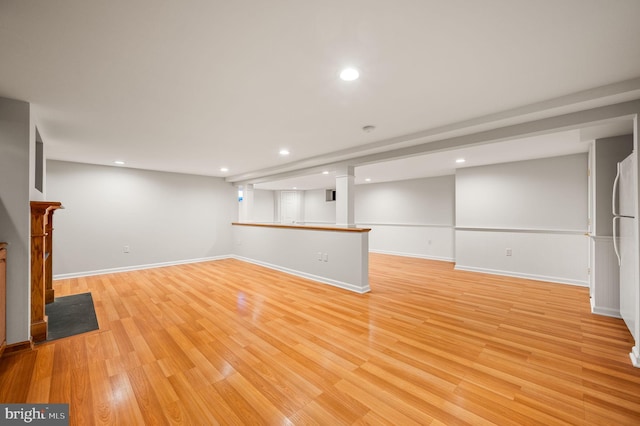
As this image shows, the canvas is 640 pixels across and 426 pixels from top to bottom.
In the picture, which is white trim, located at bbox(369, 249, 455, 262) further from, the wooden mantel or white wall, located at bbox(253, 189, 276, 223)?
the wooden mantel

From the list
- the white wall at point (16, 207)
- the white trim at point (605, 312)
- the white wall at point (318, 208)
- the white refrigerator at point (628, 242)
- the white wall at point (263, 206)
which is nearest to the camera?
the white refrigerator at point (628, 242)

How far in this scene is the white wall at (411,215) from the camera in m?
6.94

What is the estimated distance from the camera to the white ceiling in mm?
1337

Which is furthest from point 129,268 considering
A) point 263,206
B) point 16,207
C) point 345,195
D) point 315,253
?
point 263,206

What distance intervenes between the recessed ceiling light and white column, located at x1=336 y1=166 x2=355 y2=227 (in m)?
2.55

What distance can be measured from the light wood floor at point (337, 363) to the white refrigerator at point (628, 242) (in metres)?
0.30

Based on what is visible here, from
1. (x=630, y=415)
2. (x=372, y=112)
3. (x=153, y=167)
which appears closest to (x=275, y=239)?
(x=153, y=167)

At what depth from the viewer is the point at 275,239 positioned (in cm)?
572

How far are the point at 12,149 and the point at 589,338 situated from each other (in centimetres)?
584

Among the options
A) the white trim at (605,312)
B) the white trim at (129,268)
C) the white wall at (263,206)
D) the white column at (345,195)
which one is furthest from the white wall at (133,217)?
the white trim at (605,312)

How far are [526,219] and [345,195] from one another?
3.75m

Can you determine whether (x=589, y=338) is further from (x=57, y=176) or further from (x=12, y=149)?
(x=57, y=176)

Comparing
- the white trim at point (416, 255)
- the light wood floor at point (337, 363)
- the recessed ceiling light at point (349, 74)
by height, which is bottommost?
the white trim at point (416, 255)

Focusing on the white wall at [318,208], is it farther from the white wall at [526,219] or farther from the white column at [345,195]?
the white column at [345,195]
